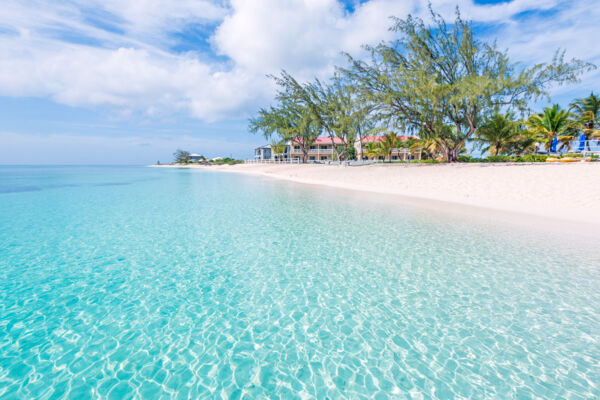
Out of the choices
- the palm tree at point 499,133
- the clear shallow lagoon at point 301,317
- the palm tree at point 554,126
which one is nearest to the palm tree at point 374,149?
the palm tree at point 499,133

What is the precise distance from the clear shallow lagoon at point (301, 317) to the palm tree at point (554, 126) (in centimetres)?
3735

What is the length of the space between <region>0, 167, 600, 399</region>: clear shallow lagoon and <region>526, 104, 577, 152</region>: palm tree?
37.4 meters

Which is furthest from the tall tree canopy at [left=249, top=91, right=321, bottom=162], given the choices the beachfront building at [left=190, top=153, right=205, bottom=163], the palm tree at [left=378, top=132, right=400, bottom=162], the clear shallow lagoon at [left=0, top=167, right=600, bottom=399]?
the beachfront building at [left=190, top=153, right=205, bottom=163]

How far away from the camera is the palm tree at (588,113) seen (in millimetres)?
34156

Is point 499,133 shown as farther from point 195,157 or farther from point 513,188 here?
point 195,157

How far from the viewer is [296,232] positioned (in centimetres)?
934

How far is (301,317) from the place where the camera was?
4391mm

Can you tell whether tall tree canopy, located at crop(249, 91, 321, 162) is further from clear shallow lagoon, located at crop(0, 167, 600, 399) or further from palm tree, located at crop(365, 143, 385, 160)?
clear shallow lagoon, located at crop(0, 167, 600, 399)

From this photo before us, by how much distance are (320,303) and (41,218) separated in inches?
528

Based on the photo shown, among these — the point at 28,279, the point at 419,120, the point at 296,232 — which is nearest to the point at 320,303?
the point at 296,232

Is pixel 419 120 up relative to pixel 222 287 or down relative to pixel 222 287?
up

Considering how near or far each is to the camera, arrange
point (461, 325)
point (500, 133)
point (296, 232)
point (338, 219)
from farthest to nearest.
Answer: point (500, 133) → point (338, 219) → point (296, 232) → point (461, 325)

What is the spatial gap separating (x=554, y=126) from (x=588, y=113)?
464 centimetres

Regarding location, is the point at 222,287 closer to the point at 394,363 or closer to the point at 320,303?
the point at 320,303
